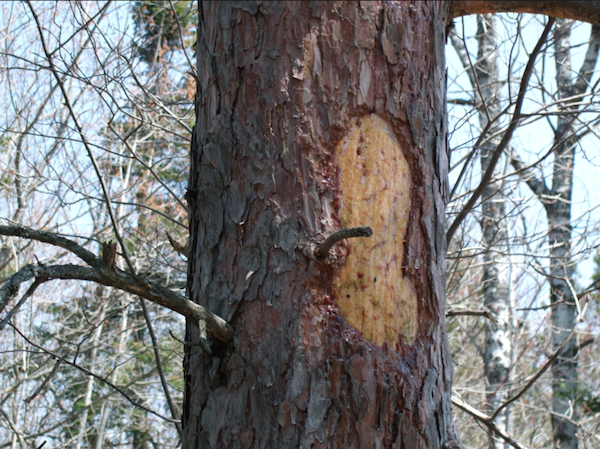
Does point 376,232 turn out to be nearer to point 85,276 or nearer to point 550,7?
point 85,276

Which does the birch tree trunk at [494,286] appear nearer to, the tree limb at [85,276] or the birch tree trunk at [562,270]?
the birch tree trunk at [562,270]

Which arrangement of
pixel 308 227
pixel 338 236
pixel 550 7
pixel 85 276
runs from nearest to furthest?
pixel 85 276 < pixel 338 236 < pixel 308 227 < pixel 550 7

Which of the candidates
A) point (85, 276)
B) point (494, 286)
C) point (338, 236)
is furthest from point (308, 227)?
point (494, 286)

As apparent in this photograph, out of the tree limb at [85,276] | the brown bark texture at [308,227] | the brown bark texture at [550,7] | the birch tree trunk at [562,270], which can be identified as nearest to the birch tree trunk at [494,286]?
the birch tree trunk at [562,270]

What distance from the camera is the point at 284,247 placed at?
1368mm

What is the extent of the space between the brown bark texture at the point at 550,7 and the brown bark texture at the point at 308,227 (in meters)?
0.22

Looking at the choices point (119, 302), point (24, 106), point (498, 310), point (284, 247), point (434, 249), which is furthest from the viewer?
point (119, 302)

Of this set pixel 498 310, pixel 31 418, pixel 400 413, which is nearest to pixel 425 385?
pixel 400 413

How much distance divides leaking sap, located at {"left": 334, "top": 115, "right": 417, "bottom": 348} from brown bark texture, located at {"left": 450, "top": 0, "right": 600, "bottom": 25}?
551mm

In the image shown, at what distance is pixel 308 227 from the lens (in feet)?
4.50

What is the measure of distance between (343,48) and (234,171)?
0.41 meters

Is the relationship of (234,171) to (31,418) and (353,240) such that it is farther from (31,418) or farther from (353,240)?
(31,418)

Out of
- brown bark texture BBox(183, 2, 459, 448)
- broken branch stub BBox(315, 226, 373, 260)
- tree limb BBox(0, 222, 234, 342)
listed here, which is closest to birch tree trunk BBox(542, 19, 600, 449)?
brown bark texture BBox(183, 2, 459, 448)

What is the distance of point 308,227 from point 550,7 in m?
0.96
